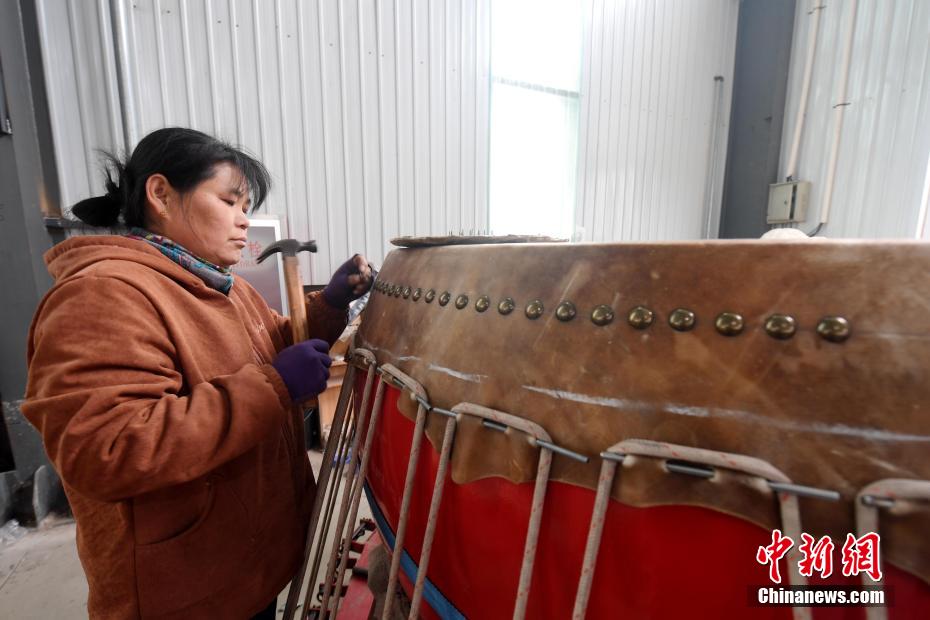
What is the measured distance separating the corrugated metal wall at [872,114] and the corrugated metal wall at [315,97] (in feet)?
7.84

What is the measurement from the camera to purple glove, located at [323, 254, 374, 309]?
3.35 ft

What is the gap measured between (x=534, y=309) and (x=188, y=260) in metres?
0.63

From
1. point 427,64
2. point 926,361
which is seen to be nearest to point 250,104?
point 427,64

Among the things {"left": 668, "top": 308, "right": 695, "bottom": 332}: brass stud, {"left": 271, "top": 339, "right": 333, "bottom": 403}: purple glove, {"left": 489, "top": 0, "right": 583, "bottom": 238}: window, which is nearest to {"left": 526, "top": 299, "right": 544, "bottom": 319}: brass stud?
{"left": 668, "top": 308, "right": 695, "bottom": 332}: brass stud

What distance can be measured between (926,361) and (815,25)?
382 centimetres

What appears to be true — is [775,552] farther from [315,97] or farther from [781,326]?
[315,97]

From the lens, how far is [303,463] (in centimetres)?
87

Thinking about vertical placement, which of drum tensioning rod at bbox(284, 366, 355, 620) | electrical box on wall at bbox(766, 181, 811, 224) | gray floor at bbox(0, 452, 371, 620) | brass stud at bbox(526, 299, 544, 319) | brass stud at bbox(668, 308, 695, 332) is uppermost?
electrical box on wall at bbox(766, 181, 811, 224)

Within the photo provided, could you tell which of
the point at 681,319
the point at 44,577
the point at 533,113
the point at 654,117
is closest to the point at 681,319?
the point at 681,319

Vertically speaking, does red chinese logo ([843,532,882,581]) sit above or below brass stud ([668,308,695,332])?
below

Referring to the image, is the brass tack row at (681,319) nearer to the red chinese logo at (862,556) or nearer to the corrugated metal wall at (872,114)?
the red chinese logo at (862,556)

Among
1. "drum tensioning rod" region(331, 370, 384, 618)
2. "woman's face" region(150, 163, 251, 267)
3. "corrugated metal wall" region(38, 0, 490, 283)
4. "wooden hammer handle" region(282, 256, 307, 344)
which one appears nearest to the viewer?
"drum tensioning rod" region(331, 370, 384, 618)

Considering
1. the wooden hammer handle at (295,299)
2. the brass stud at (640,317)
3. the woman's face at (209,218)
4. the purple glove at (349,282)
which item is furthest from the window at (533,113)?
the brass stud at (640,317)

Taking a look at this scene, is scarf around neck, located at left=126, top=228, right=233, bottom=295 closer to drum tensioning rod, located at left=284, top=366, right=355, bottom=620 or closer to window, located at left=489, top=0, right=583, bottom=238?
drum tensioning rod, located at left=284, top=366, right=355, bottom=620
